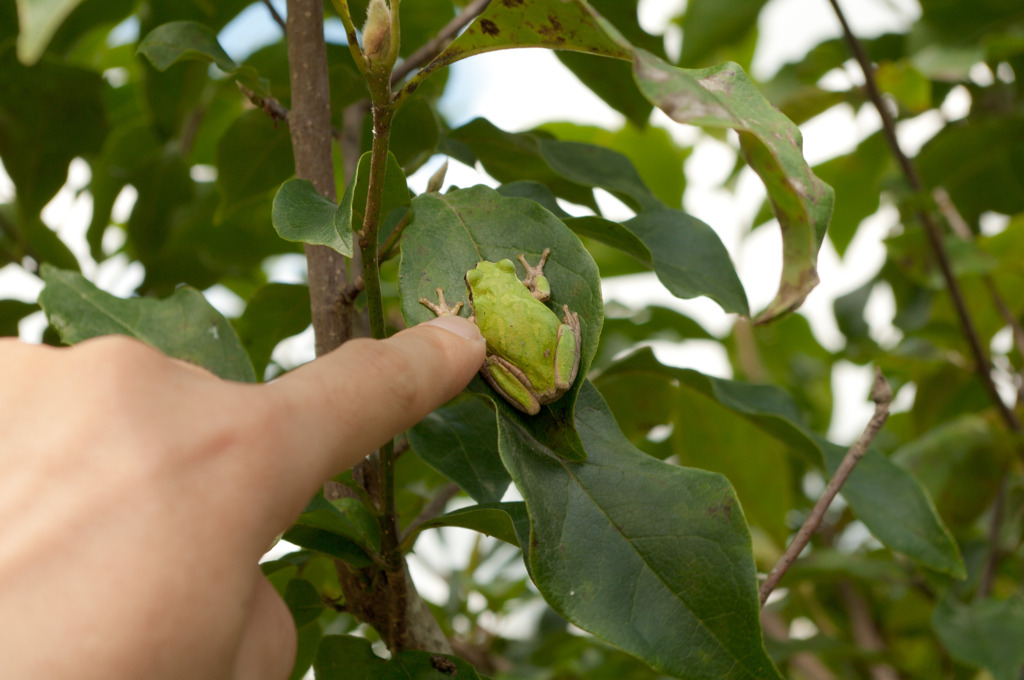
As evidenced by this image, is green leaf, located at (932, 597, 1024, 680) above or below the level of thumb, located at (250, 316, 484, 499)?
below

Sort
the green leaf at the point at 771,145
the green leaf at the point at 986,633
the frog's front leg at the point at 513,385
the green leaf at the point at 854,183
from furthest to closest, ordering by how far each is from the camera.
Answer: the green leaf at the point at 854,183 < the green leaf at the point at 986,633 < the frog's front leg at the point at 513,385 < the green leaf at the point at 771,145

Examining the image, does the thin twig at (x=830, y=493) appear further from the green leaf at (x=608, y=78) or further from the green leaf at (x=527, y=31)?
the green leaf at (x=608, y=78)

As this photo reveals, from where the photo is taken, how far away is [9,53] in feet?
4.28

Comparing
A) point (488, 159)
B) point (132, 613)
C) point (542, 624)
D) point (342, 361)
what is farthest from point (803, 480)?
point (132, 613)

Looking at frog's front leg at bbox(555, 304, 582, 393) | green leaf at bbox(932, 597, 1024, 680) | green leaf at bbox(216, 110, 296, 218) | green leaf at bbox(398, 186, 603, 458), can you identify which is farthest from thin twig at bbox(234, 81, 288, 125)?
green leaf at bbox(932, 597, 1024, 680)

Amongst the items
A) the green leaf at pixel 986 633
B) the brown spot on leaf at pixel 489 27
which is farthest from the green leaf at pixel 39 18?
the green leaf at pixel 986 633

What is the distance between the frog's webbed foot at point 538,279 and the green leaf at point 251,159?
0.49m

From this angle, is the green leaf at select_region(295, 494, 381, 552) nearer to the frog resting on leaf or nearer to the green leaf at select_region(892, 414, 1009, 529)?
the frog resting on leaf

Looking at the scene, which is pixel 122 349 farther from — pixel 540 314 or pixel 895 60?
pixel 895 60

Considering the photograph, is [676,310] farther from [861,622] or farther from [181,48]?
[181,48]

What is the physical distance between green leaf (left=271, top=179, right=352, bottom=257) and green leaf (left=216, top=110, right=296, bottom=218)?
1.37 ft

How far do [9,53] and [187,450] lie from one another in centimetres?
119

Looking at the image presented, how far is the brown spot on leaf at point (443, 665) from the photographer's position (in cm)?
77

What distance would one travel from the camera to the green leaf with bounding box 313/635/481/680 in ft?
2.53
